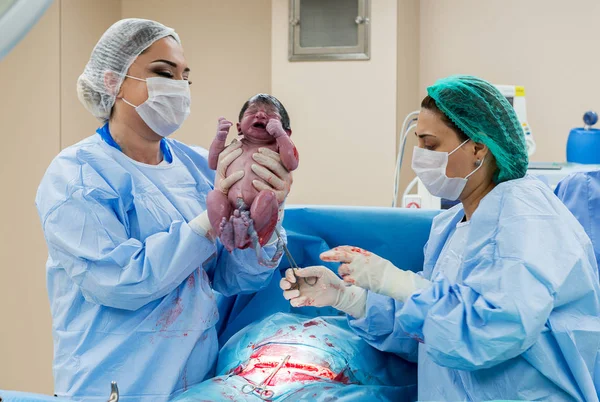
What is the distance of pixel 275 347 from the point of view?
1.86 metres

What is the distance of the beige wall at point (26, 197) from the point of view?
12.7 ft

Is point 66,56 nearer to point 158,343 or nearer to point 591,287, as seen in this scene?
point 158,343

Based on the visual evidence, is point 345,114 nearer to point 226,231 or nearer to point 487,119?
point 487,119

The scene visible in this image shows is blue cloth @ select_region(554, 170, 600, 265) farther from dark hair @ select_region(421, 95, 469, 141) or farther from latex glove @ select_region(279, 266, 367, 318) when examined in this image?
latex glove @ select_region(279, 266, 367, 318)

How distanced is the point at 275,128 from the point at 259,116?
5 centimetres

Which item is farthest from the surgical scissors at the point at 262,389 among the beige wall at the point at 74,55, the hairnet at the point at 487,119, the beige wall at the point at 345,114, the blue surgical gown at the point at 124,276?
the beige wall at the point at 74,55

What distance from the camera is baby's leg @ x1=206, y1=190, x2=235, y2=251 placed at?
138cm

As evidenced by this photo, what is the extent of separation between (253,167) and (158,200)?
41 cm

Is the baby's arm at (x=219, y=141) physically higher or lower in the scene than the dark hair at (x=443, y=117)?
lower

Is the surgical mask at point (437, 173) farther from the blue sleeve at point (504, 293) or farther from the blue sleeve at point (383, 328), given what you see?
the blue sleeve at point (383, 328)

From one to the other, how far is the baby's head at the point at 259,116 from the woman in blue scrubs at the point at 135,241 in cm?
5

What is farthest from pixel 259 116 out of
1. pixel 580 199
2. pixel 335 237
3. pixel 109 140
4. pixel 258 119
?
pixel 580 199

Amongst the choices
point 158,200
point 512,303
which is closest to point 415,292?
point 512,303

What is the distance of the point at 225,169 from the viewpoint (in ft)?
4.77
